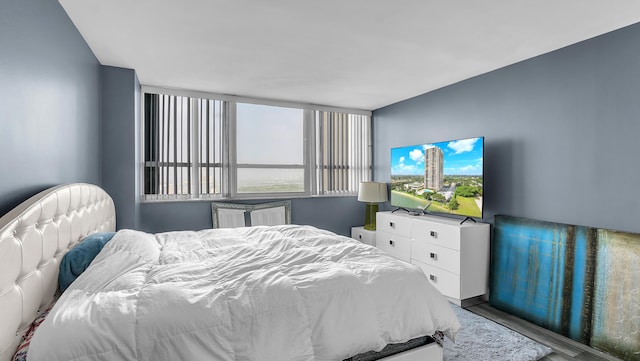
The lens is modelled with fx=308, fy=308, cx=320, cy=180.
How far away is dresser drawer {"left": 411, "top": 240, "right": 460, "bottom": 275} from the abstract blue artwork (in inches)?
17.3

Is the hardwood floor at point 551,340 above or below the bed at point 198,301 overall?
below

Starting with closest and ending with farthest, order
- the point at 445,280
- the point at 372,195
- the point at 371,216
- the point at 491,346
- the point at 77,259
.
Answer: the point at 77,259
the point at 491,346
the point at 445,280
the point at 372,195
the point at 371,216

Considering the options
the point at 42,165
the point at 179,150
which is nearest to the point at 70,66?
the point at 42,165

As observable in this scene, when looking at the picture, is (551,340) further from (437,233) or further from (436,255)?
(437,233)

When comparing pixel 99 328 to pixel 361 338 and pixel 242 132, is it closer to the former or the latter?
pixel 361 338

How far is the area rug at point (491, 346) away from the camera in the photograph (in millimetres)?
2250

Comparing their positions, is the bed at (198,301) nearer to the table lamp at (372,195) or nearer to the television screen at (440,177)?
the television screen at (440,177)

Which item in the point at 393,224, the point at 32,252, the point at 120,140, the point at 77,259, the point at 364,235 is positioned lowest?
the point at 364,235

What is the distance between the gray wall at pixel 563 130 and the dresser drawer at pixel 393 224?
884 mm

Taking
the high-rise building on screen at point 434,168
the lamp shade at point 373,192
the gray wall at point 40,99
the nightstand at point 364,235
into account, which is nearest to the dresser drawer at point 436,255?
the high-rise building on screen at point 434,168

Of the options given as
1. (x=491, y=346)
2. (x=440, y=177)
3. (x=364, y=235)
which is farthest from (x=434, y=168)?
(x=491, y=346)

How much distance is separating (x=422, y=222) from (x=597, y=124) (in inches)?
70.2

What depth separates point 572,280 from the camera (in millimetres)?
2551

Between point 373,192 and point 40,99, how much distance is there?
3775mm
